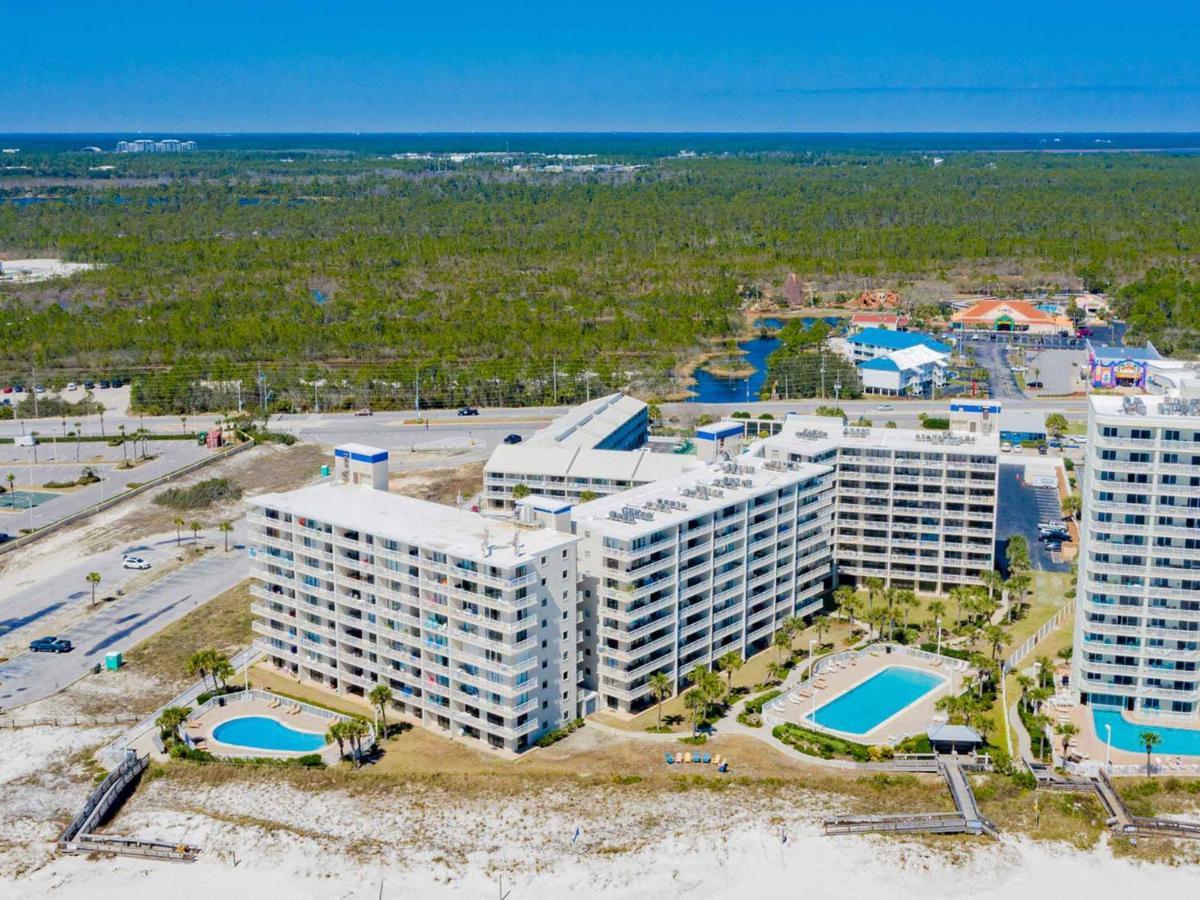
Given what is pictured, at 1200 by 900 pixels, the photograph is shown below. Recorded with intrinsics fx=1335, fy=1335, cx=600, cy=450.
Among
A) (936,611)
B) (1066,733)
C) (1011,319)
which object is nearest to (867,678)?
(936,611)

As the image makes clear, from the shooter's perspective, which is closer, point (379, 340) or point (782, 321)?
point (379, 340)

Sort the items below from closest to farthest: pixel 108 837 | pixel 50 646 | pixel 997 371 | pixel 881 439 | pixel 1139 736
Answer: pixel 108 837, pixel 1139 736, pixel 50 646, pixel 881 439, pixel 997 371

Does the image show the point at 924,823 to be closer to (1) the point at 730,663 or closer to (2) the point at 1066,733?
(2) the point at 1066,733

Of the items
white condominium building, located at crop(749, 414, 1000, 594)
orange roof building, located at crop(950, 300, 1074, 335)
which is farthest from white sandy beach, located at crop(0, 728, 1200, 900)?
orange roof building, located at crop(950, 300, 1074, 335)

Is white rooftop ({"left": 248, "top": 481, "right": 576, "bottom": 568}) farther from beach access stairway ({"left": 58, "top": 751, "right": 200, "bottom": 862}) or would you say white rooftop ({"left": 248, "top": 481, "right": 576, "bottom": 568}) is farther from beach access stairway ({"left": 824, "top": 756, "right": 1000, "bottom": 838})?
beach access stairway ({"left": 824, "top": 756, "right": 1000, "bottom": 838})

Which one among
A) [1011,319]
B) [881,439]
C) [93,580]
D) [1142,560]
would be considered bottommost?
[93,580]

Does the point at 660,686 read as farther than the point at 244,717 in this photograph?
No

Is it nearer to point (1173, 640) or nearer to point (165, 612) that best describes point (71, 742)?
point (165, 612)

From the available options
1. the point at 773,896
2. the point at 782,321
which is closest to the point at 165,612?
the point at 773,896
